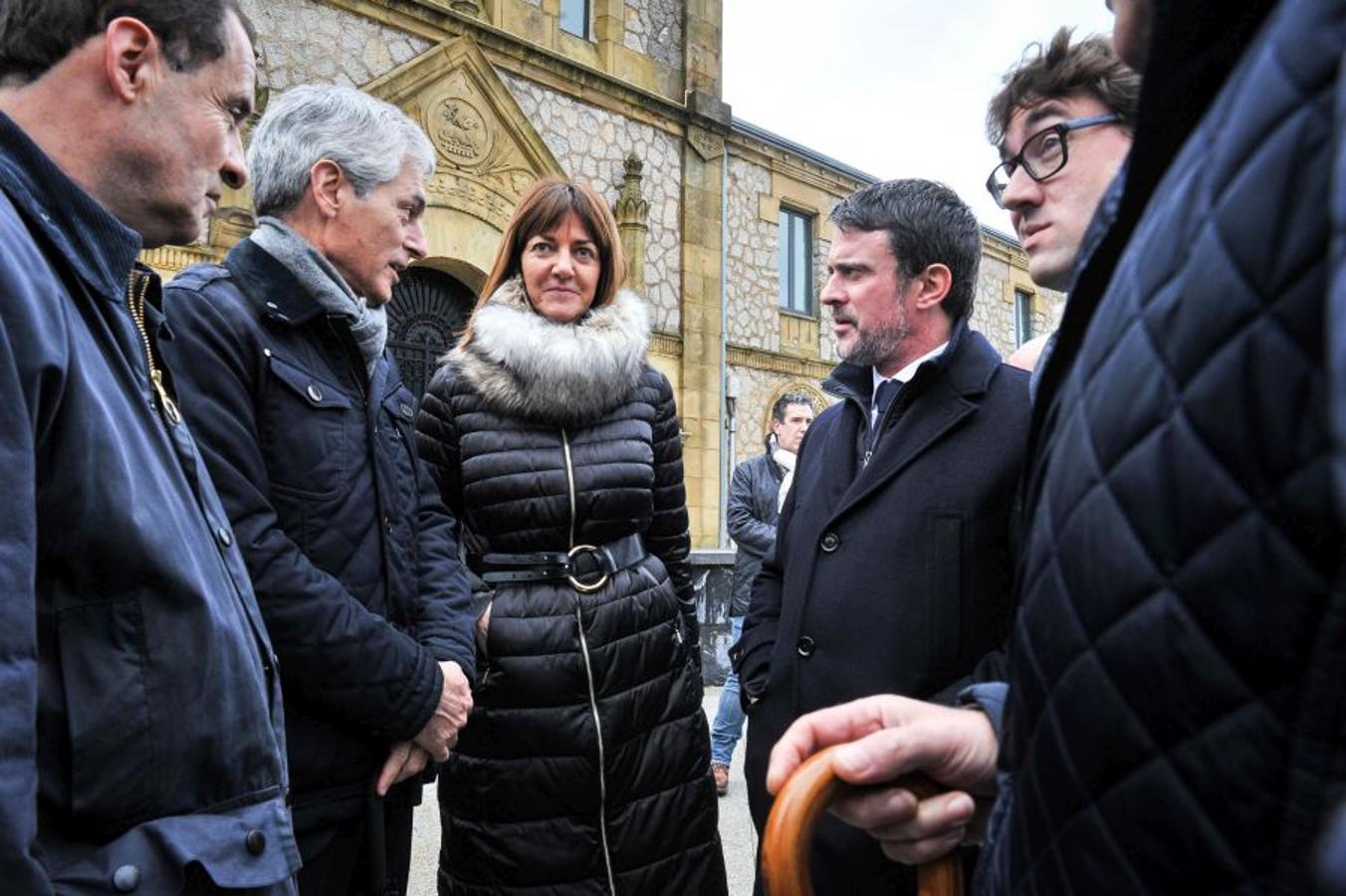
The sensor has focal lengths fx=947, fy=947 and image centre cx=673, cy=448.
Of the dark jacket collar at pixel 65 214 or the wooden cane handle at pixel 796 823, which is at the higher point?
the dark jacket collar at pixel 65 214

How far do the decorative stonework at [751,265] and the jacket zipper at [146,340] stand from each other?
1297 cm

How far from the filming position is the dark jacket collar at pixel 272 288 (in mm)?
1990

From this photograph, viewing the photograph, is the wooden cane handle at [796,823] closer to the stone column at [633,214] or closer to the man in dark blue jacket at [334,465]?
the man in dark blue jacket at [334,465]

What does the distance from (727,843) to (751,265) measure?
11.5 m

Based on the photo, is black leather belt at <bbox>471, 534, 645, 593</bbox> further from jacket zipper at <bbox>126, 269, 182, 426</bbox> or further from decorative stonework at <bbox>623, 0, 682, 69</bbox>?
decorative stonework at <bbox>623, 0, 682, 69</bbox>

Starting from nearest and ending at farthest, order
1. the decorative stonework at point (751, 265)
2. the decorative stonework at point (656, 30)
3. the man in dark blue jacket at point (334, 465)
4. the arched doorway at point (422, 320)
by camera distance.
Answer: the man in dark blue jacket at point (334, 465)
the arched doorway at point (422, 320)
the decorative stonework at point (656, 30)
the decorative stonework at point (751, 265)

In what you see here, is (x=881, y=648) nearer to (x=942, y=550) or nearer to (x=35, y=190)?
(x=942, y=550)

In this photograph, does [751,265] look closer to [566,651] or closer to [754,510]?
[754,510]

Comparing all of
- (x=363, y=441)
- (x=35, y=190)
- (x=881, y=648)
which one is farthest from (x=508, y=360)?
(x=35, y=190)

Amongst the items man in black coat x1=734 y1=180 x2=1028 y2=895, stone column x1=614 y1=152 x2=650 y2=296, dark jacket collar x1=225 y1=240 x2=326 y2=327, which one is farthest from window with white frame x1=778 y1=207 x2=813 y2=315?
dark jacket collar x1=225 y1=240 x2=326 y2=327

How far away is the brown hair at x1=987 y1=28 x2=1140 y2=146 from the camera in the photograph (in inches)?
75.6

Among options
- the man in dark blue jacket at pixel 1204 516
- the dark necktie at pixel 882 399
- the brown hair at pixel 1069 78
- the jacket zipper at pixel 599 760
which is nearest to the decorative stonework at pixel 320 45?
the jacket zipper at pixel 599 760

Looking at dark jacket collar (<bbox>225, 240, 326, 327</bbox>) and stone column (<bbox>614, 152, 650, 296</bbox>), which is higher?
stone column (<bbox>614, 152, 650, 296</bbox>)

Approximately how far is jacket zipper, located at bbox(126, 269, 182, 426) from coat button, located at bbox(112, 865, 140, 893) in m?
0.61
